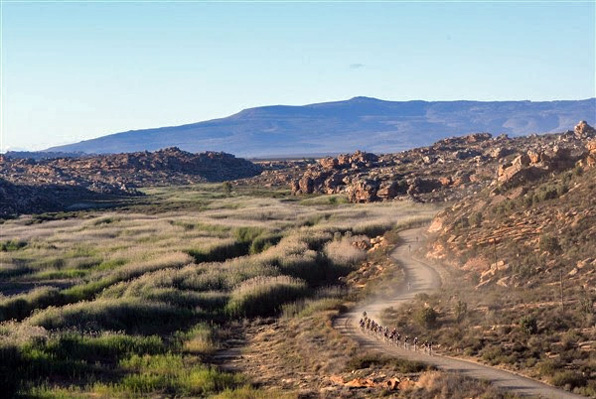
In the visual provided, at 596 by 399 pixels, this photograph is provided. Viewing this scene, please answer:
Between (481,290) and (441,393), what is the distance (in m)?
10.2

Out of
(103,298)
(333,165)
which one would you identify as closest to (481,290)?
(103,298)

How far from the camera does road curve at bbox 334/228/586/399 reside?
16094 millimetres

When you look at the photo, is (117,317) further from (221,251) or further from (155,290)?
(221,251)

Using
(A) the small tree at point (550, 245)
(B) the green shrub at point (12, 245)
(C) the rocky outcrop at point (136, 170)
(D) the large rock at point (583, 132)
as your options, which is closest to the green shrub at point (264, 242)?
(B) the green shrub at point (12, 245)

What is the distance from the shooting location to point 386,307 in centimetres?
2606

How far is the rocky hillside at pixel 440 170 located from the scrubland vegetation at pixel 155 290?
7197 mm

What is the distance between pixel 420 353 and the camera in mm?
20016

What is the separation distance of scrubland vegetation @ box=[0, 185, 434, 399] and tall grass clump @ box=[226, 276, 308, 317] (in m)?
0.05

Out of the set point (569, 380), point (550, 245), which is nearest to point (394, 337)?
point (569, 380)

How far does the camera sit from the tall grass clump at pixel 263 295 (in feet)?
93.7

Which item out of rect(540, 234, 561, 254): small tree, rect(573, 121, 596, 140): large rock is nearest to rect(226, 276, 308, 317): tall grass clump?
rect(540, 234, 561, 254): small tree

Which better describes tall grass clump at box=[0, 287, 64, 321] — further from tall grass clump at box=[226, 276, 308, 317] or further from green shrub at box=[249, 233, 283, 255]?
green shrub at box=[249, 233, 283, 255]

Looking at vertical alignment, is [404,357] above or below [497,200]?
below

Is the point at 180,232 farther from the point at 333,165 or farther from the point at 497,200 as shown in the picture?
the point at 333,165
